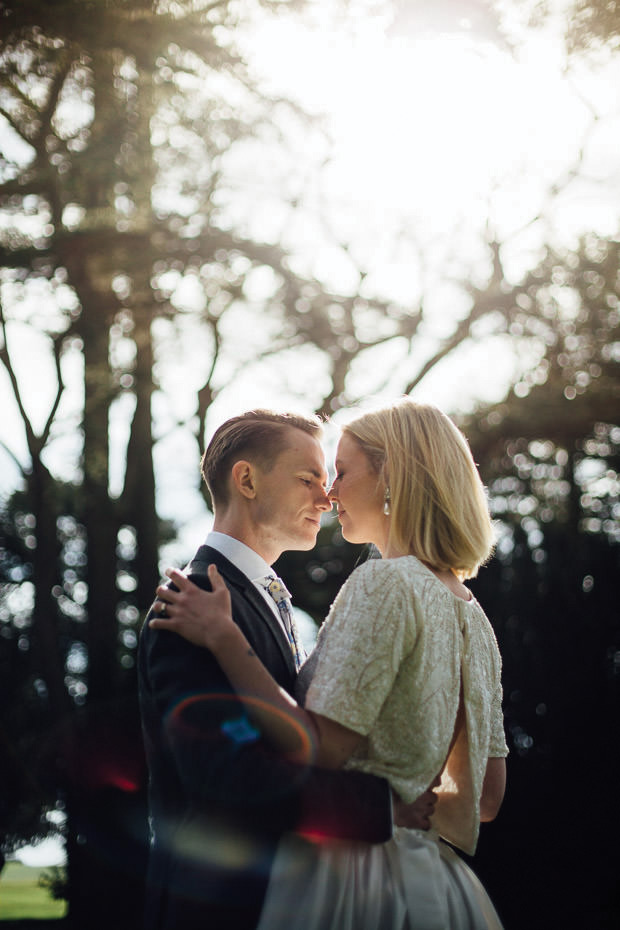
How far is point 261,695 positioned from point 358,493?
75cm

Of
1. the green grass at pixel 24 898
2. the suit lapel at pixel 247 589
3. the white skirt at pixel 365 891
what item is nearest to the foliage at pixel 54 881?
the green grass at pixel 24 898

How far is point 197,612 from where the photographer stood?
224 centimetres

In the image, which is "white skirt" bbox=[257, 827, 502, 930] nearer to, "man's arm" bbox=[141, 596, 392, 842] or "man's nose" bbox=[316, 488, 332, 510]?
"man's arm" bbox=[141, 596, 392, 842]

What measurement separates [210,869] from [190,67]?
8392 mm

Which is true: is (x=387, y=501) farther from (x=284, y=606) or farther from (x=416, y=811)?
(x=416, y=811)

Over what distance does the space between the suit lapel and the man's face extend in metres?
0.24

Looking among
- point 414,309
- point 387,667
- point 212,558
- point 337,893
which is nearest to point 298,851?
point 337,893

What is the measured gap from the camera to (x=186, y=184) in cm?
1071

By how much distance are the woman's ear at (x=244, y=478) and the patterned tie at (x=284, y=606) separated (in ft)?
0.98

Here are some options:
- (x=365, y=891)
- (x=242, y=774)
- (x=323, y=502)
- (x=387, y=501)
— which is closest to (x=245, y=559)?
(x=323, y=502)

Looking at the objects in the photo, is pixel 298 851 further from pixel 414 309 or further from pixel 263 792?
pixel 414 309

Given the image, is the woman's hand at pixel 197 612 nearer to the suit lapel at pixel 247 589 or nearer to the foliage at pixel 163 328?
the suit lapel at pixel 247 589

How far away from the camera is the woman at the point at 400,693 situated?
6.98 feet

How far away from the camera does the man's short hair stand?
2.88 metres
